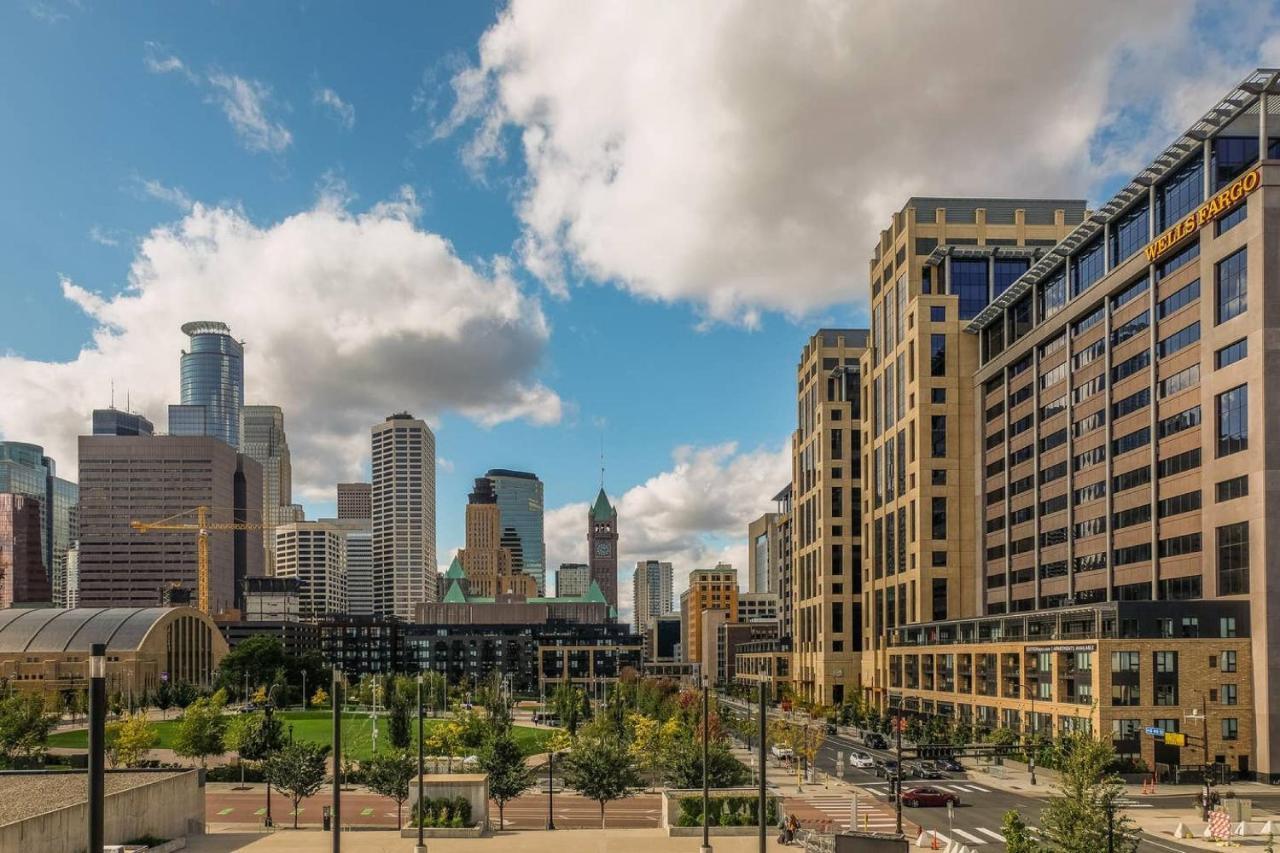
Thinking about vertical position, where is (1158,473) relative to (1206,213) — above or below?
below

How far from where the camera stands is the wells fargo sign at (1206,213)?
80625 millimetres

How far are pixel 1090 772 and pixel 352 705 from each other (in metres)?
171

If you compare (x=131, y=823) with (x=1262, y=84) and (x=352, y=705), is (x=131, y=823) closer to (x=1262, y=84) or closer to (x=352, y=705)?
(x=1262, y=84)

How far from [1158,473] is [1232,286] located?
18.0m

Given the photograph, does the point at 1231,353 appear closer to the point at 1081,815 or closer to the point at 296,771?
the point at 1081,815

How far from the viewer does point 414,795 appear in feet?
175

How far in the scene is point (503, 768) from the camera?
206 feet

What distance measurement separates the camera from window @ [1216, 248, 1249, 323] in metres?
81.8

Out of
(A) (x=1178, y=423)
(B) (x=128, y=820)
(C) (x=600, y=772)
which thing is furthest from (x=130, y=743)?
(A) (x=1178, y=423)

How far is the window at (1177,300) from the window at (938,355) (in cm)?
4405

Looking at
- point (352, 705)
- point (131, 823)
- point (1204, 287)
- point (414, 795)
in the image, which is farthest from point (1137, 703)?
point (352, 705)

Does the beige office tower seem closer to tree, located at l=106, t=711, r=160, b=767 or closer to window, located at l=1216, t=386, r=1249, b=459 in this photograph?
window, located at l=1216, t=386, r=1249, b=459

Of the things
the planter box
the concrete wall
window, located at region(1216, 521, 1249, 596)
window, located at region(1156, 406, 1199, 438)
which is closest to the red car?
window, located at region(1216, 521, 1249, 596)

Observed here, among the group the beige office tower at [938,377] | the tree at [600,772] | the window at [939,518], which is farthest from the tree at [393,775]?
the window at [939,518]
